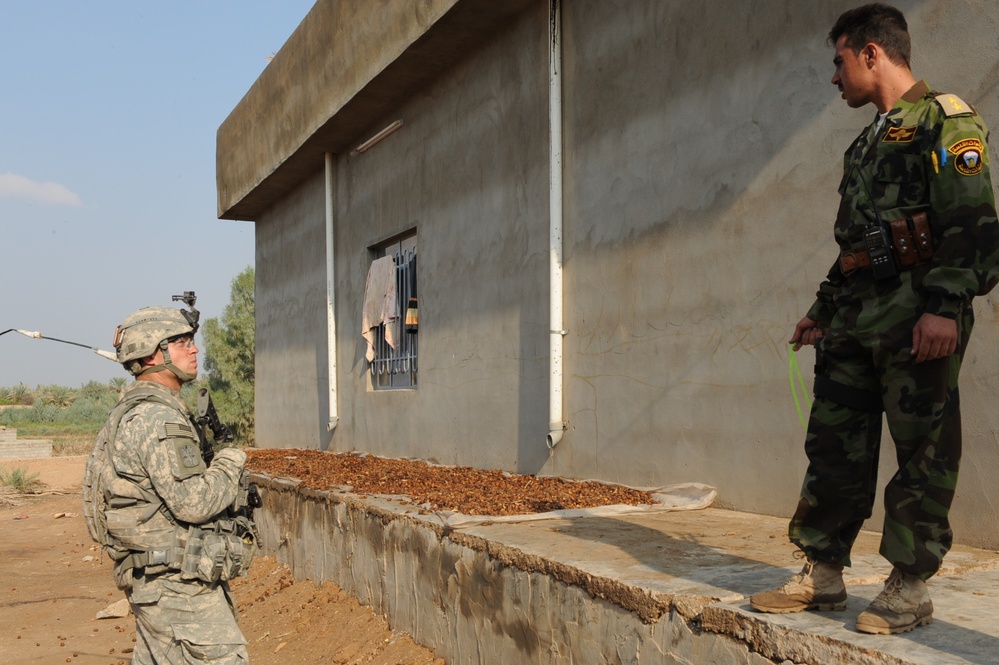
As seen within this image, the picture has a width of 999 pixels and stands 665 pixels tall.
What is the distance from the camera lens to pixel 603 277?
21.1 feet

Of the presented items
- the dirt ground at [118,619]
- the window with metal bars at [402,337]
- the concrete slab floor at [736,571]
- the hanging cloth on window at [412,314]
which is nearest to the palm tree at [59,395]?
the dirt ground at [118,619]

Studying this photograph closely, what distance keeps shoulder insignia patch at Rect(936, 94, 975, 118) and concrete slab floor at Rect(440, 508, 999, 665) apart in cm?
142

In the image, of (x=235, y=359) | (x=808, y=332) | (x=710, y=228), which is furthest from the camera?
(x=235, y=359)

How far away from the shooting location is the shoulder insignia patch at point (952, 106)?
2.49 metres

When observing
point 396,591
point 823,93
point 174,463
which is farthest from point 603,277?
point 174,463

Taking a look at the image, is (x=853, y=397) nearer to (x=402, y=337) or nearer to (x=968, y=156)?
(x=968, y=156)

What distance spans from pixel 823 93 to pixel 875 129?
2224 mm

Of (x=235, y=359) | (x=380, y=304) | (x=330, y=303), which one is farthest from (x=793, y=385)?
(x=235, y=359)

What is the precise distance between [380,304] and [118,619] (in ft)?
13.8

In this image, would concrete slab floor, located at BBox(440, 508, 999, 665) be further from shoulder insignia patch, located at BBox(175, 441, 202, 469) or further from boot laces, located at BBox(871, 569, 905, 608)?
shoulder insignia patch, located at BBox(175, 441, 202, 469)

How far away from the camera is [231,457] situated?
3.62 m

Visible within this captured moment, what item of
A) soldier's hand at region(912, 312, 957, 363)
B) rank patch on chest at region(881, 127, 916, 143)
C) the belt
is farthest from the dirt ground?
rank patch on chest at region(881, 127, 916, 143)

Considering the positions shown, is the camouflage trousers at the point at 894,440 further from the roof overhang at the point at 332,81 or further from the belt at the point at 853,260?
the roof overhang at the point at 332,81

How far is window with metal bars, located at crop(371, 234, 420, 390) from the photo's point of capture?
31.9 ft
